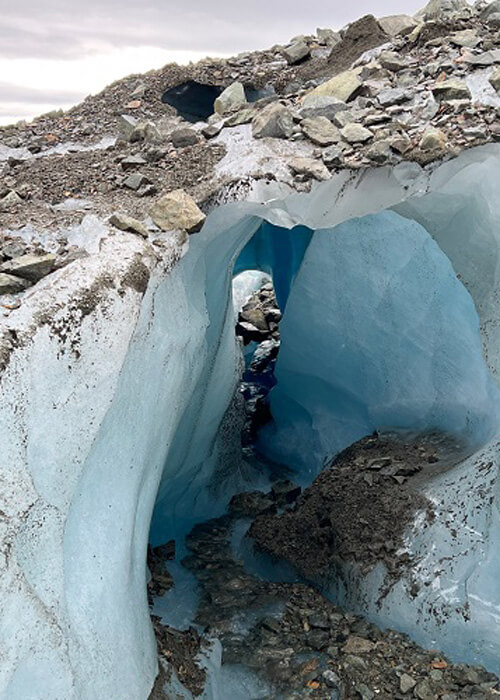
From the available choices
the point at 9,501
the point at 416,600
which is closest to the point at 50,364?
the point at 9,501

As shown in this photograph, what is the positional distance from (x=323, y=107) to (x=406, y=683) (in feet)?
13.1

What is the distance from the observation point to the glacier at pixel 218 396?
437 cm

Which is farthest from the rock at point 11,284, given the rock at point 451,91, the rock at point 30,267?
→ the rock at point 451,91

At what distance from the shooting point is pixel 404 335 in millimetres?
9078

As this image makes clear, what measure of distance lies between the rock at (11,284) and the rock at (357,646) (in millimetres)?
3293

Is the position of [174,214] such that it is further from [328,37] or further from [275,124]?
[328,37]

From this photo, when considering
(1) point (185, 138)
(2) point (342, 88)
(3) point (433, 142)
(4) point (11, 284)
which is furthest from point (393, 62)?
(4) point (11, 284)

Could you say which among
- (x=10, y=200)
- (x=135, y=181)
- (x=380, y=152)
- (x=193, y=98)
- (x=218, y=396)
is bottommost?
(x=218, y=396)

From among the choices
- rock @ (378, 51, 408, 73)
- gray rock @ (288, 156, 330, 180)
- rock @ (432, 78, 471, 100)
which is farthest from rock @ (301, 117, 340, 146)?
rock @ (378, 51, 408, 73)

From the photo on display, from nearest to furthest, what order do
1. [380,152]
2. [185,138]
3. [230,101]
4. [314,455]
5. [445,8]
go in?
[380,152] < [185,138] < [230,101] < [445,8] < [314,455]

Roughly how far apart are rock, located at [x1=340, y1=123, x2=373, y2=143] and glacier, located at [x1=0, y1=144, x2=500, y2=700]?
0.87ft

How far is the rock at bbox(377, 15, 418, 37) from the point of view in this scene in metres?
8.02

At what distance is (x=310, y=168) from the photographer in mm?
6090

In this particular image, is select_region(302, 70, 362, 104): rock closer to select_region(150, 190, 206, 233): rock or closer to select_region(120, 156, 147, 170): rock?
select_region(120, 156, 147, 170): rock
